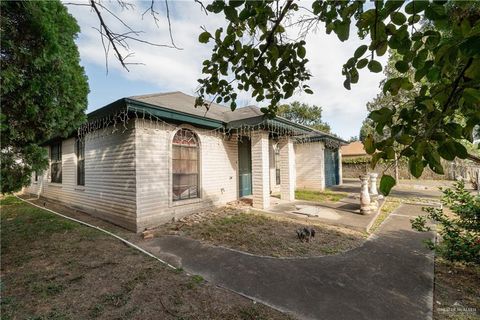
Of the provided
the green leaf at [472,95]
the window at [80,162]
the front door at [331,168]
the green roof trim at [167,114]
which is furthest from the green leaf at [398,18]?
the front door at [331,168]

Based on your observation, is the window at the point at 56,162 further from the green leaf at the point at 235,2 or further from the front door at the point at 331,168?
the front door at the point at 331,168

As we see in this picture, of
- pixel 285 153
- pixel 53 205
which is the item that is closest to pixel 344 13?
pixel 285 153

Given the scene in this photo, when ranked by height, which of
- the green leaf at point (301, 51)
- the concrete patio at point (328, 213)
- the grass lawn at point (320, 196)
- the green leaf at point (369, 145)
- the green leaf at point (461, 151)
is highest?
the green leaf at point (301, 51)

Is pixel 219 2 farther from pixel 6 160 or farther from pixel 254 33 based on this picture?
pixel 6 160

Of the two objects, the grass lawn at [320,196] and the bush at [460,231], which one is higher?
the bush at [460,231]

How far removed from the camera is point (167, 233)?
5.59 meters

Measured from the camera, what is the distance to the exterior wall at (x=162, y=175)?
228 inches

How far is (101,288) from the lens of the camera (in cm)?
308

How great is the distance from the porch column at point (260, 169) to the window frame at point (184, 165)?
6.45 feet

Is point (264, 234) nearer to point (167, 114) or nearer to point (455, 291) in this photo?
point (455, 291)

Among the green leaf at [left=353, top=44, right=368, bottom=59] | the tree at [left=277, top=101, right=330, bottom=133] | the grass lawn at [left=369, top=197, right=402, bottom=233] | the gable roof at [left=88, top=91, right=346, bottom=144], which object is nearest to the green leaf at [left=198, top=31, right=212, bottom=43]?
the green leaf at [left=353, top=44, right=368, bottom=59]

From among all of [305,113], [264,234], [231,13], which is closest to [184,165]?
[264,234]

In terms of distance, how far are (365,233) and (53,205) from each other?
12124 millimetres

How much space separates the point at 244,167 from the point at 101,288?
689cm
